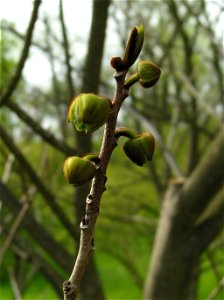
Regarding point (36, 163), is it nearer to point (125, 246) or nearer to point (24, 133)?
point (24, 133)

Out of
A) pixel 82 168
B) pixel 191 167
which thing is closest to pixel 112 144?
pixel 82 168

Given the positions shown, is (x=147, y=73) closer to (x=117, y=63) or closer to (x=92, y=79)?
(x=117, y=63)

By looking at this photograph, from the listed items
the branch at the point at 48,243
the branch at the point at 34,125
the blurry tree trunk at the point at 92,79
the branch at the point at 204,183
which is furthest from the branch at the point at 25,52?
the branch at the point at 204,183

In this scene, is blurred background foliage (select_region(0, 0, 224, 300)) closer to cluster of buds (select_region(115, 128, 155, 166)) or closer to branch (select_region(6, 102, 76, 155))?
branch (select_region(6, 102, 76, 155))

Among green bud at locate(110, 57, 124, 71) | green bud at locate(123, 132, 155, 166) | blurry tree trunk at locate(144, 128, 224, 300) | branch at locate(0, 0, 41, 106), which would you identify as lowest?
green bud at locate(123, 132, 155, 166)

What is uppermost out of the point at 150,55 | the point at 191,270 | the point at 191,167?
the point at 150,55

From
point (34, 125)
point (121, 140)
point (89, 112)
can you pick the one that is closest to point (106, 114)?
point (89, 112)

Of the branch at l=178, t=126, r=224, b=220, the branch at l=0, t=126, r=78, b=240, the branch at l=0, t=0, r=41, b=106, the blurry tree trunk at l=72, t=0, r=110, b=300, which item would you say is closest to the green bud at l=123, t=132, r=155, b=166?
the branch at l=0, t=0, r=41, b=106
